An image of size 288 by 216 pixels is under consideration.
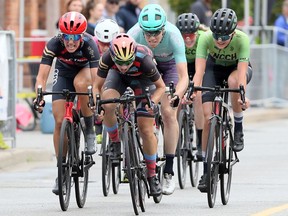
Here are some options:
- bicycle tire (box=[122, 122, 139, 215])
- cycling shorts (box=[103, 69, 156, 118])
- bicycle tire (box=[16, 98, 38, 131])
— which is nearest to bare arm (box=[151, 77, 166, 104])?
cycling shorts (box=[103, 69, 156, 118])

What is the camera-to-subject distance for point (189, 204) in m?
12.8

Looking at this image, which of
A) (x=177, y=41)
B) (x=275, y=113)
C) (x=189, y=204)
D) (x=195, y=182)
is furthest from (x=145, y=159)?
(x=275, y=113)

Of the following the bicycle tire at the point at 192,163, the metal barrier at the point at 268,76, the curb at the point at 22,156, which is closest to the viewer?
the bicycle tire at the point at 192,163

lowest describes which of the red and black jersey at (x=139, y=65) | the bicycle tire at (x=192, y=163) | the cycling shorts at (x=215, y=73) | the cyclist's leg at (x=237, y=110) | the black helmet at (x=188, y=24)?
the bicycle tire at (x=192, y=163)

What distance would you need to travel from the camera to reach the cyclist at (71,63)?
12766 millimetres

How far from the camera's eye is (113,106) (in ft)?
42.7

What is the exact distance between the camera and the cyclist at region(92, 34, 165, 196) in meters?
12.0

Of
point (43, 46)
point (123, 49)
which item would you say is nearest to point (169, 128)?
point (123, 49)

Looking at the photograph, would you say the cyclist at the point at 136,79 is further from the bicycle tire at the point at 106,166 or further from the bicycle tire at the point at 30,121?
the bicycle tire at the point at 30,121

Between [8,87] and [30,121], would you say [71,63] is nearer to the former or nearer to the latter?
[8,87]

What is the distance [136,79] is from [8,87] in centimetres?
572

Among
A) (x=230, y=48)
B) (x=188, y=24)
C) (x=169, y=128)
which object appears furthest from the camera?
(x=188, y=24)

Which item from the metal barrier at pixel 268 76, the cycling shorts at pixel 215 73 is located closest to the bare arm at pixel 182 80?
the cycling shorts at pixel 215 73

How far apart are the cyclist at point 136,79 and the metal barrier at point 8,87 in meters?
5.13
